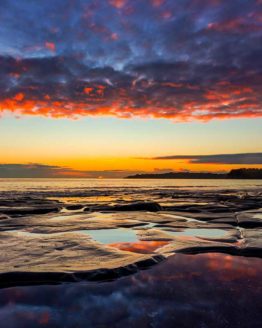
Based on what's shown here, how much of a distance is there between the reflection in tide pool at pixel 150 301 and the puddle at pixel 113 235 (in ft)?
10.5

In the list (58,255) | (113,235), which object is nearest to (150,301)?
(58,255)

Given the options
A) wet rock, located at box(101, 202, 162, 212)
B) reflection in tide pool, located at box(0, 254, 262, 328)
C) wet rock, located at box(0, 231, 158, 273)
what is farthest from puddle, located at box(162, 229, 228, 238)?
wet rock, located at box(101, 202, 162, 212)

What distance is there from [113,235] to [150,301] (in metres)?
5.59

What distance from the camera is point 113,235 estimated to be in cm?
944

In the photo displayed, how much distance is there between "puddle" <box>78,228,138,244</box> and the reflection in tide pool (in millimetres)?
3193

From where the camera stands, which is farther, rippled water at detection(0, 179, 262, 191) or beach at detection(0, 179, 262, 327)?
rippled water at detection(0, 179, 262, 191)

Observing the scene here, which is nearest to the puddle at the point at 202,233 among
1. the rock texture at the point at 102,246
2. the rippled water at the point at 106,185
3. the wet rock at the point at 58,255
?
the rock texture at the point at 102,246

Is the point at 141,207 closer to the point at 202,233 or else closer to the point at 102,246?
the point at 202,233

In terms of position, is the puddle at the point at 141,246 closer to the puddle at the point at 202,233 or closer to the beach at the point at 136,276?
the beach at the point at 136,276

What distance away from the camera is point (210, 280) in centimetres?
479

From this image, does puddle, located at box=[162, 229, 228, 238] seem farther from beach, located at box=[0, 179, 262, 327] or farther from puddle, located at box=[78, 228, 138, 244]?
puddle, located at box=[78, 228, 138, 244]

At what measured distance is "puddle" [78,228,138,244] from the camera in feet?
28.1

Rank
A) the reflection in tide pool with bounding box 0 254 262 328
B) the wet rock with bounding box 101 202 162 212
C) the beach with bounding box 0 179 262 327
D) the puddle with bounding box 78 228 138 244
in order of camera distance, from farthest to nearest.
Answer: the wet rock with bounding box 101 202 162 212, the puddle with bounding box 78 228 138 244, the beach with bounding box 0 179 262 327, the reflection in tide pool with bounding box 0 254 262 328

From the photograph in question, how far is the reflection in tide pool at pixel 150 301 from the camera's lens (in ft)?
11.1
